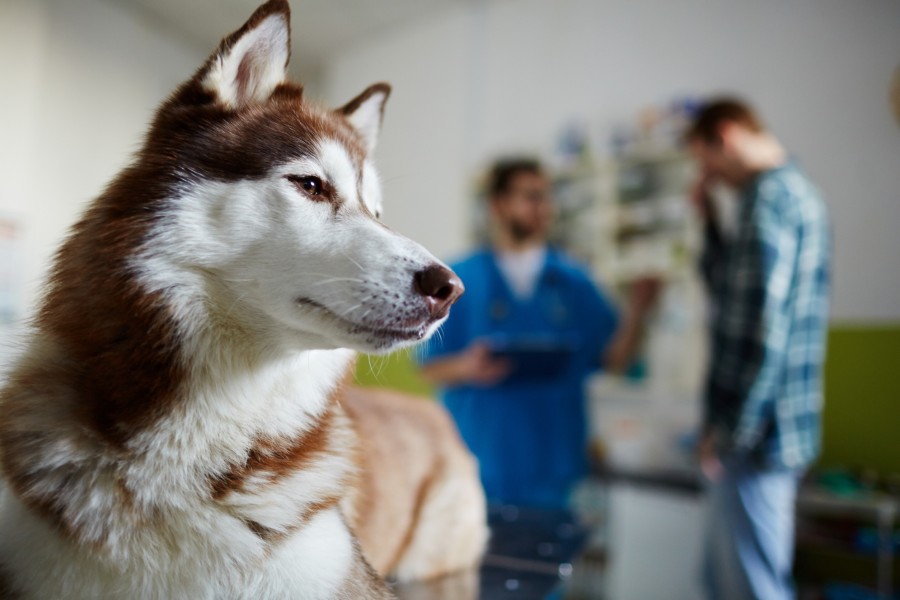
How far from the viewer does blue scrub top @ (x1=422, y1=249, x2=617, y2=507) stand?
200 cm

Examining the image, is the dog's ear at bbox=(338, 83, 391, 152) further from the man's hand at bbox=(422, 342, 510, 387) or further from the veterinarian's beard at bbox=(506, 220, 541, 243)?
the veterinarian's beard at bbox=(506, 220, 541, 243)

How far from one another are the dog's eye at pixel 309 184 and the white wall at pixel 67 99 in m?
0.16

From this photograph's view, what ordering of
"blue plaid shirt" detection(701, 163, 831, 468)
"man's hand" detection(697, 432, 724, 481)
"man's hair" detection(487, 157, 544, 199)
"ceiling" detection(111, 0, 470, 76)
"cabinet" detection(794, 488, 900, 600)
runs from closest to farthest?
"ceiling" detection(111, 0, 470, 76)
"blue plaid shirt" detection(701, 163, 831, 468)
"man's hand" detection(697, 432, 724, 481)
"cabinet" detection(794, 488, 900, 600)
"man's hair" detection(487, 157, 544, 199)

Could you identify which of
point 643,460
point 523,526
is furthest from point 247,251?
point 643,460

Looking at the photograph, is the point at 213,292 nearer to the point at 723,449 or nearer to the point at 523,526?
the point at 523,526

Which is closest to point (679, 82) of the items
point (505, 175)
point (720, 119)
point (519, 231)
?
point (720, 119)

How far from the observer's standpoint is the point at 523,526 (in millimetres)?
1422

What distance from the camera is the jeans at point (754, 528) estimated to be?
1678mm

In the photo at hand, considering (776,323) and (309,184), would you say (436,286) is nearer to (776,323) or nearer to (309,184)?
(309,184)

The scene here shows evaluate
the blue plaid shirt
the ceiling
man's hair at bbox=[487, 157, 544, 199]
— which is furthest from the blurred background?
the blue plaid shirt

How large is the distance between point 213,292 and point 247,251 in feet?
0.18

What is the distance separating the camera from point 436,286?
0.55 m

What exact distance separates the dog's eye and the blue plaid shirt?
1.38 metres

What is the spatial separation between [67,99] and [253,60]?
0.43 m
